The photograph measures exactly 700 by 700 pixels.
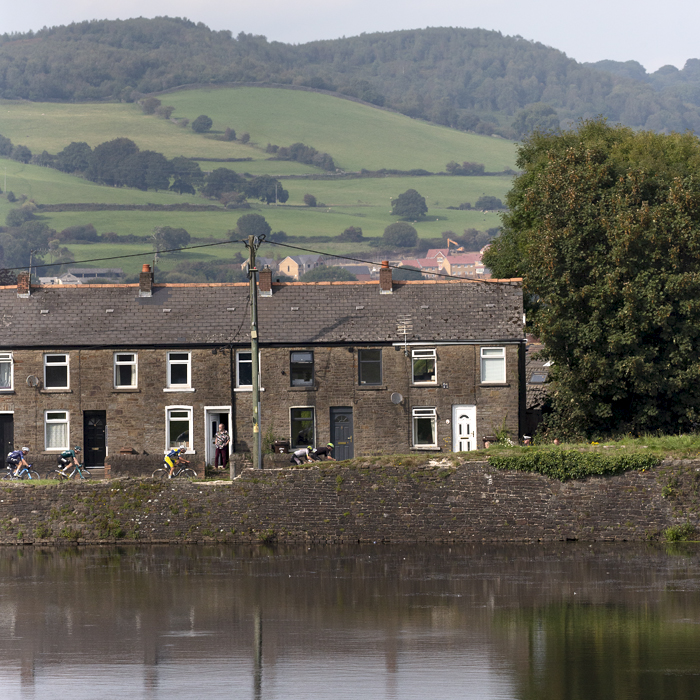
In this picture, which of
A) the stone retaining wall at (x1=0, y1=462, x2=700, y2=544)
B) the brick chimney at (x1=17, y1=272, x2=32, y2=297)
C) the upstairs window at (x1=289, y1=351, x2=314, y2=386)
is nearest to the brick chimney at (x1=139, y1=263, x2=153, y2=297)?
the brick chimney at (x1=17, y1=272, x2=32, y2=297)

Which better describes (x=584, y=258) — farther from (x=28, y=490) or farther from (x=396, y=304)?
(x=28, y=490)

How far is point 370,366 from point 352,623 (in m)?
21.3

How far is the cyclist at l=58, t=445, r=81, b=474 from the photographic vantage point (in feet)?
120

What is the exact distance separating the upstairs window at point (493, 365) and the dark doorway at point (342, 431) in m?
5.43

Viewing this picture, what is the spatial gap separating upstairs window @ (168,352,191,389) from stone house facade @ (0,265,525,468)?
5 cm

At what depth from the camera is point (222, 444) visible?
3916cm

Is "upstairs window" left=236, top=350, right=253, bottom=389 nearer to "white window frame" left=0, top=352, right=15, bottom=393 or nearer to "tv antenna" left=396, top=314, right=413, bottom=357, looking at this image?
"tv antenna" left=396, top=314, right=413, bottom=357

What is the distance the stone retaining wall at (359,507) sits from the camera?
2773 cm

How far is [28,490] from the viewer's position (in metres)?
29.8

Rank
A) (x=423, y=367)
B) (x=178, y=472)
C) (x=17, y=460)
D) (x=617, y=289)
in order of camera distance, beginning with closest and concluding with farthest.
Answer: (x=178, y=472) → (x=617, y=289) → (x=17, y=460) → (x=423, y=367)

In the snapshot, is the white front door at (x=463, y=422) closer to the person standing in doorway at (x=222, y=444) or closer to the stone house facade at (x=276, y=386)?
the stone house facade at (x=276, y=386)

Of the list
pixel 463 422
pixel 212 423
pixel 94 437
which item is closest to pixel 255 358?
pixel 212 423

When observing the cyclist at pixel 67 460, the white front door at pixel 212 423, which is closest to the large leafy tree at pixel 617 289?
the white front door at pixel 212 423

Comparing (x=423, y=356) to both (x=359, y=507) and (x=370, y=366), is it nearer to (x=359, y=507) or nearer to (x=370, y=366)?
(x=370, y=366)
